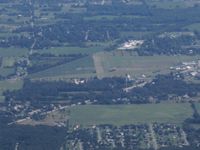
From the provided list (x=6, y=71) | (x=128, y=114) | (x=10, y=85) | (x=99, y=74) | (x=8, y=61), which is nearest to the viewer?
(x=128, y=114)

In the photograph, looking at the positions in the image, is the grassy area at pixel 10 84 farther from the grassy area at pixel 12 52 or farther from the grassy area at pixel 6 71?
the grassy area at pixel 12 52

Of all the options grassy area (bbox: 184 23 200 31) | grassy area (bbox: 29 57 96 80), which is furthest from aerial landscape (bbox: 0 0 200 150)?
grassy area (bbox: 29 57 96 80)

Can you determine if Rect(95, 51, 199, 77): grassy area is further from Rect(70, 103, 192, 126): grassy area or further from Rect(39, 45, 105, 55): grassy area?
Rect(70, 103, 192, 126): grassy area

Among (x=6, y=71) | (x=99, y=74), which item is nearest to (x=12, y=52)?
(x=6, y=71)

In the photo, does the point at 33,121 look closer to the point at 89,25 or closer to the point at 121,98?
the point at 121,98

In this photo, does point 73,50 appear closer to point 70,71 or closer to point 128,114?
point 70,71

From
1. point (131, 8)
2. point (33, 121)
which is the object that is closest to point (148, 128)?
point (33, 121)

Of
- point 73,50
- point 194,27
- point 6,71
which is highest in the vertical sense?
point 6,71
